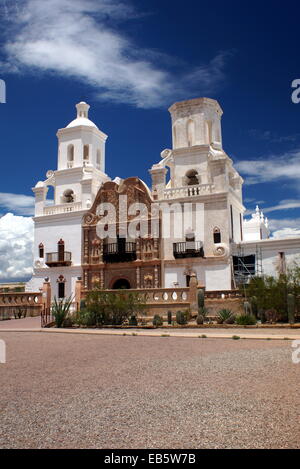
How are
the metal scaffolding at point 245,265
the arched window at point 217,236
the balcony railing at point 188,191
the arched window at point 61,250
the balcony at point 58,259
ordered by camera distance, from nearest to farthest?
the metal scaffolding at point 245,265, the arched window at point 217,236, the balcony railing at point 188,191, the balcony at point 58,259, the arched window at point 61,250

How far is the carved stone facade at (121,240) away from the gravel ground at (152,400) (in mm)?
22088

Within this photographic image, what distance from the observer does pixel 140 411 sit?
544 centimetres

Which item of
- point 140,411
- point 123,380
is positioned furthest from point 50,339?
point 140,411

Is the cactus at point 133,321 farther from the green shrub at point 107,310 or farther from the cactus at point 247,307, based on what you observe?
the cactus at point 247,307

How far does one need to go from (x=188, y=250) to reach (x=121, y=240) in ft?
19.9

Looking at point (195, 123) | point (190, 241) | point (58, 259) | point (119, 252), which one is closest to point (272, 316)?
point (190, 241)

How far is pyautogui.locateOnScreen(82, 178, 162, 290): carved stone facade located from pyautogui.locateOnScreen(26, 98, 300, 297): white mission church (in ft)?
0.26

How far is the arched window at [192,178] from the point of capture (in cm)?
3413

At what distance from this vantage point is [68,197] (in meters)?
39.2

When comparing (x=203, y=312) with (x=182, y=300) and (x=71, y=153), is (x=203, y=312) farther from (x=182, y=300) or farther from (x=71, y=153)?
(x=71, y=153)

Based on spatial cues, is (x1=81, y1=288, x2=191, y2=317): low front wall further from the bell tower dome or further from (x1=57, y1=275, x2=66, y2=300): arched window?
the bell tower dome

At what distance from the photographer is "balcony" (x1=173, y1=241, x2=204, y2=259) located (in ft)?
101

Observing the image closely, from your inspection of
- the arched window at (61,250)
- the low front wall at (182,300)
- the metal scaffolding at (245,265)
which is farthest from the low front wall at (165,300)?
the arched window at (61,250)

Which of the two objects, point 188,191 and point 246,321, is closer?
point 246,321
